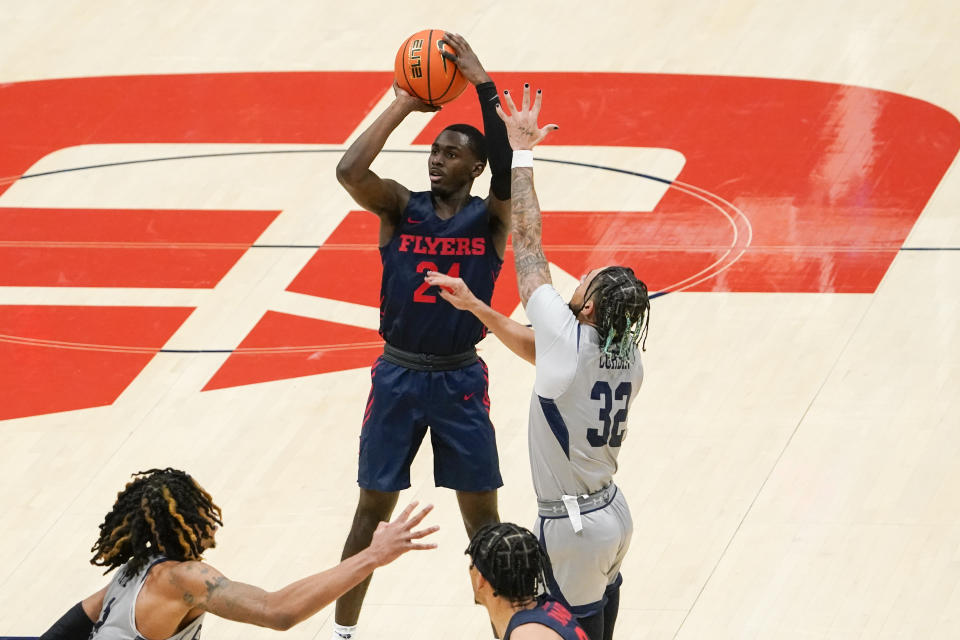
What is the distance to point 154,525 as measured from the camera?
4.59 metres

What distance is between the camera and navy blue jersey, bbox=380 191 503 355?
6.10m

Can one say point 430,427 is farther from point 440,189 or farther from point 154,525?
point 154,525

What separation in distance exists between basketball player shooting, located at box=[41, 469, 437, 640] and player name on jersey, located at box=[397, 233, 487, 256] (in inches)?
68.0

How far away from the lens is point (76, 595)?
6.75 meters

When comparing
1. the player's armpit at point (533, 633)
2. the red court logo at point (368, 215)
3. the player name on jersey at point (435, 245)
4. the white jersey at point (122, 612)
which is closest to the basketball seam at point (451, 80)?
the player name on jersey at point (435, 245)

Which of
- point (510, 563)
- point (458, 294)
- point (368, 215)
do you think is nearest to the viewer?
point (510, 563)

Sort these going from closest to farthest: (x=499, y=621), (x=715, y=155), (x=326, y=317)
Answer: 1. (x=499, y=621)
2. (x=326, y=317)
3. (x=715, y=155)

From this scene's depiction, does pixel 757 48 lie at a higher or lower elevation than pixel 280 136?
lower

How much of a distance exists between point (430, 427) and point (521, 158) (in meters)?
1.29

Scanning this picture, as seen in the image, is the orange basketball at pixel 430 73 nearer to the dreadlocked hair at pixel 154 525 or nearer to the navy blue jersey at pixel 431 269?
the navy blue jersey at pixel 431 269

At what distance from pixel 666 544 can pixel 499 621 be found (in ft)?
8.43

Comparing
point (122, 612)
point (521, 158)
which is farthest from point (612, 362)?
point (122, 612)

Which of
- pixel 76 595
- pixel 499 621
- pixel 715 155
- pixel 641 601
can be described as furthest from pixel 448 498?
pixel 715 155

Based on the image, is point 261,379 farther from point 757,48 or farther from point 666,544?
point 757,48
